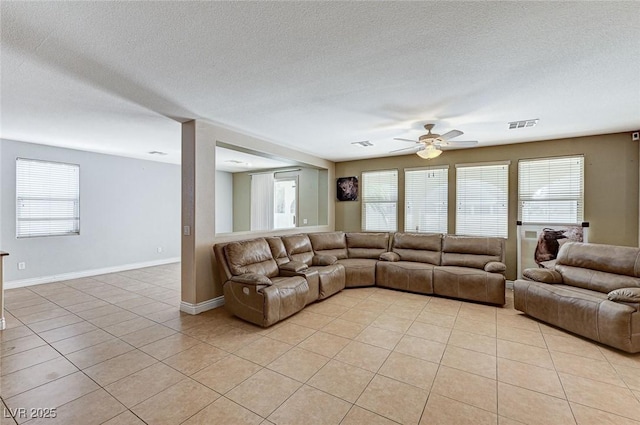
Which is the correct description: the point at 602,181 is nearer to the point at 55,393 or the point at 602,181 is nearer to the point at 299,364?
the point at 299,364

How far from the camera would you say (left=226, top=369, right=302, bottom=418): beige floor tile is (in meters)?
2.04

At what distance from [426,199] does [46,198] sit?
24.0 feet

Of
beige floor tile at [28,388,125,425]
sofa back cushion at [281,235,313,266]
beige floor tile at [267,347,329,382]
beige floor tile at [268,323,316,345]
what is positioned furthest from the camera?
sofa back cushion at [281,235,313,266]

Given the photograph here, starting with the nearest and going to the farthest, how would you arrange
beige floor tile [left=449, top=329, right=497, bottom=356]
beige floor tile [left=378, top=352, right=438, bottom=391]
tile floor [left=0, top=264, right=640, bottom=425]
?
tile floor [left=0, top=264, right=640, bottom=425] → beige floor tile [left=378, top=352, right=438, bottom=391] → beige floor tile [left=449, top=329, right=497, bottom=356]

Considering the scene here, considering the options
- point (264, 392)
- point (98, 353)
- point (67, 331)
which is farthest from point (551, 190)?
point (67, 331)

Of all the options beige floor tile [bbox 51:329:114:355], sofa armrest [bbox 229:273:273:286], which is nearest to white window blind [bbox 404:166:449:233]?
sofa armrest [bbox 229:273:273:286]

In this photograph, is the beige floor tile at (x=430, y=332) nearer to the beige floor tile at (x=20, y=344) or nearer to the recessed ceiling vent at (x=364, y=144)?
the recessed ceiling vent at (x=364, y=144)

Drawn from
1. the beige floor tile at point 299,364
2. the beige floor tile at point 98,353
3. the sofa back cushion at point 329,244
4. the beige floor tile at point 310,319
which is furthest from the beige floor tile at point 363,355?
the sofa back cushion at point 329,244

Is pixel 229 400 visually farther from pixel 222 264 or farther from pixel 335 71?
pixel 335 71

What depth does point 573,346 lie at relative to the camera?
9.63 feet

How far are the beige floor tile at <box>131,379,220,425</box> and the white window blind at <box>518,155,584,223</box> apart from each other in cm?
537

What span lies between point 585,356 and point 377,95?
324cm

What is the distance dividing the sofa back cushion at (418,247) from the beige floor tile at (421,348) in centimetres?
224

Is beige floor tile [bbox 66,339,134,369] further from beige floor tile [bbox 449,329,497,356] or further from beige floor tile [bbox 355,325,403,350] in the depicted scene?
beige floor tile [bbox 449,329,497,356]
